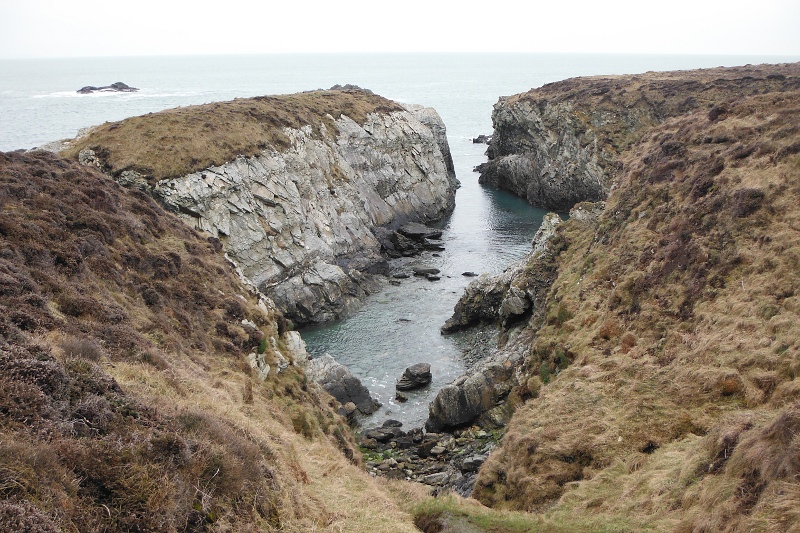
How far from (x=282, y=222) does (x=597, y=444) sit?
43.4 metres

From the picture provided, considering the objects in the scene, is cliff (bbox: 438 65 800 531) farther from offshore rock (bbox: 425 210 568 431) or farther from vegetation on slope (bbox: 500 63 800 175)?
vegetation on slope (bbox: 500 63 800 175)

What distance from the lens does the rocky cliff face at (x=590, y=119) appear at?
85000 mm

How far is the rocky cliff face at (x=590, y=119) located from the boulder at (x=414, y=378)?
50115 millimetres

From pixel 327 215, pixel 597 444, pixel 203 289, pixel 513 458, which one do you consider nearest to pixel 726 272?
pixel 597 444

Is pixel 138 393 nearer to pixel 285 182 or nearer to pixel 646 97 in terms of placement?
pixel 285 182

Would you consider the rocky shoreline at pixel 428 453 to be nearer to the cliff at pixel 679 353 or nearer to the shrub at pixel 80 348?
the cliff at pixel 679 353

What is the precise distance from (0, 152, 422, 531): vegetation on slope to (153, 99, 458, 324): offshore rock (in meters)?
Answer: 16.3

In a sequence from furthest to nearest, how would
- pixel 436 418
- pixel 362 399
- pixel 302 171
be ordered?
1. pixel 302 171
2. pixel 362 399
3. pixel 436 418

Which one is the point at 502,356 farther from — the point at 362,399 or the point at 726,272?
the point at 726,272

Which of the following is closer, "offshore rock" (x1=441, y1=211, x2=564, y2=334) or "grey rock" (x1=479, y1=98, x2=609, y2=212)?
"offshore rock" (x1=441, y1=211, x2=564, y2=334)

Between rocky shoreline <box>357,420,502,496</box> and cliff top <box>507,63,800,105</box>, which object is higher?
cliff top <box>507,63,800,105</box>

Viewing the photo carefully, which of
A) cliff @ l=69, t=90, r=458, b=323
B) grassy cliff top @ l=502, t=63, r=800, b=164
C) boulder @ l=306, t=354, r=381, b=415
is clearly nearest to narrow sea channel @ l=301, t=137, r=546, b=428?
boulder @ l=306, t=354, r=381, b=415

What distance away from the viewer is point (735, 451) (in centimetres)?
1456

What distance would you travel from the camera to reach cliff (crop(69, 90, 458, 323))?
52.7m
